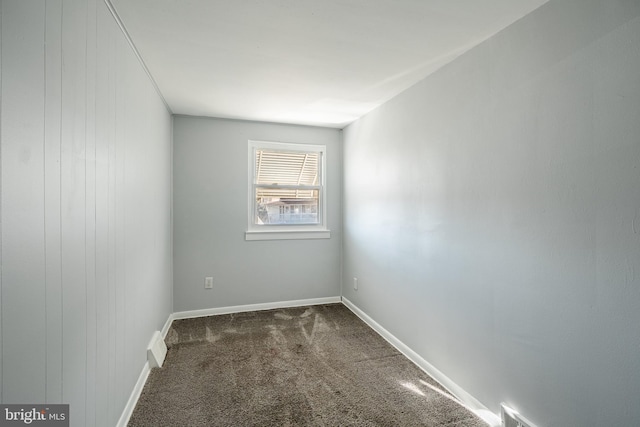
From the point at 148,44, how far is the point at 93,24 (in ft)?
1.87

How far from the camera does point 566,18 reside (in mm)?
1345

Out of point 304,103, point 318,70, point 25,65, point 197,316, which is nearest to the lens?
point 25,65

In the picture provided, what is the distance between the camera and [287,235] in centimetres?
367

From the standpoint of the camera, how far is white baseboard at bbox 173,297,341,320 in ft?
11.0

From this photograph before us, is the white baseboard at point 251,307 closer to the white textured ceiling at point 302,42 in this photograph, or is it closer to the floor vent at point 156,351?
the floor vent at point 156,351

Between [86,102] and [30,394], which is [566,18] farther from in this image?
[30,394]

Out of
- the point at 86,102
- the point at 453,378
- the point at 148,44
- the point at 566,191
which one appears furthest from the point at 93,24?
the point at 453,378

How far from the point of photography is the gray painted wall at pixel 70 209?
829 mm

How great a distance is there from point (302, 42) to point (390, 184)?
1458 millimetres

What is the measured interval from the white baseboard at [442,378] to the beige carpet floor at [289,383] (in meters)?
0.05

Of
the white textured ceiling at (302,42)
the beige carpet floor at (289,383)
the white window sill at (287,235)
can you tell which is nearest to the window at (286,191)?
the white window sill at (287,235)

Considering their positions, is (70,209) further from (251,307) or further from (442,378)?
(251,307)

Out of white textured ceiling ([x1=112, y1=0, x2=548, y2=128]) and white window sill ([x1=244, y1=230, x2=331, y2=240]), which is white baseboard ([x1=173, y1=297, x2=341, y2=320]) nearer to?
white window sill ([x1=244, y1=230, x2=331, y2=240])

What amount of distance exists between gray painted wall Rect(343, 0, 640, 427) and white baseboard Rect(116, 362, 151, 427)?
206cm
